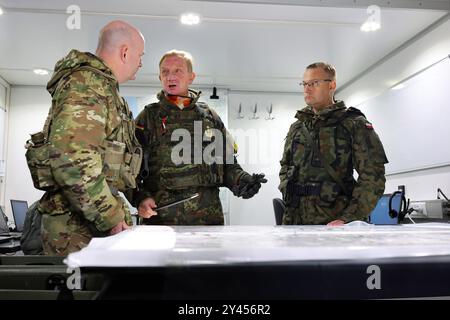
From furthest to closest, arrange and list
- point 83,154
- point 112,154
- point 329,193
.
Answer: point 329,193, point 112,154, point 83,154

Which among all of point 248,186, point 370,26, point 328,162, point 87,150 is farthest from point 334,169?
A: point 370,26

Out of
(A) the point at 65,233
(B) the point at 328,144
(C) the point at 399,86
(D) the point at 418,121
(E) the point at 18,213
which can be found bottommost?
(E) the point at 18,213

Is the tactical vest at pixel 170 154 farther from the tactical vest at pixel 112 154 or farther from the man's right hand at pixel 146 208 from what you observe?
the tactical vest at pixel 112 154

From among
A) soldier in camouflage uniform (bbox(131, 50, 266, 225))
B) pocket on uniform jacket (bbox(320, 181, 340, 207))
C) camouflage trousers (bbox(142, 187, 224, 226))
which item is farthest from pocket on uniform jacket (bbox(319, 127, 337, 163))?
camouflage trousers (bbox(142, 187, 224, 226))

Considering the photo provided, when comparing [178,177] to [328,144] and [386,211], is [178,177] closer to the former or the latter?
[328,144]

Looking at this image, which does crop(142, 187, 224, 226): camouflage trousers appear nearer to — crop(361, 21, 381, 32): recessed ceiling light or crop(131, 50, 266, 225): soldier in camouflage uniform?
crop(131, 50, 266, 225): soldier in camouflage uniform

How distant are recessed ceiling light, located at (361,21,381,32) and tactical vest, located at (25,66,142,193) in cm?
316

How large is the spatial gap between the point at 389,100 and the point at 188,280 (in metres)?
4.64

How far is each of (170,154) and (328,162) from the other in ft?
2.44

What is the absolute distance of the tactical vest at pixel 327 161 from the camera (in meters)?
1.91

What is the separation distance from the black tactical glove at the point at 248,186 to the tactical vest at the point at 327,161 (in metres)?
0.32

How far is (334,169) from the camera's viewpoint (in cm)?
193

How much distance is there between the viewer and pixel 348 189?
1.91 meters

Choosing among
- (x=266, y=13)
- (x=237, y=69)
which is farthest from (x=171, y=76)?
(x=237, y=69)
